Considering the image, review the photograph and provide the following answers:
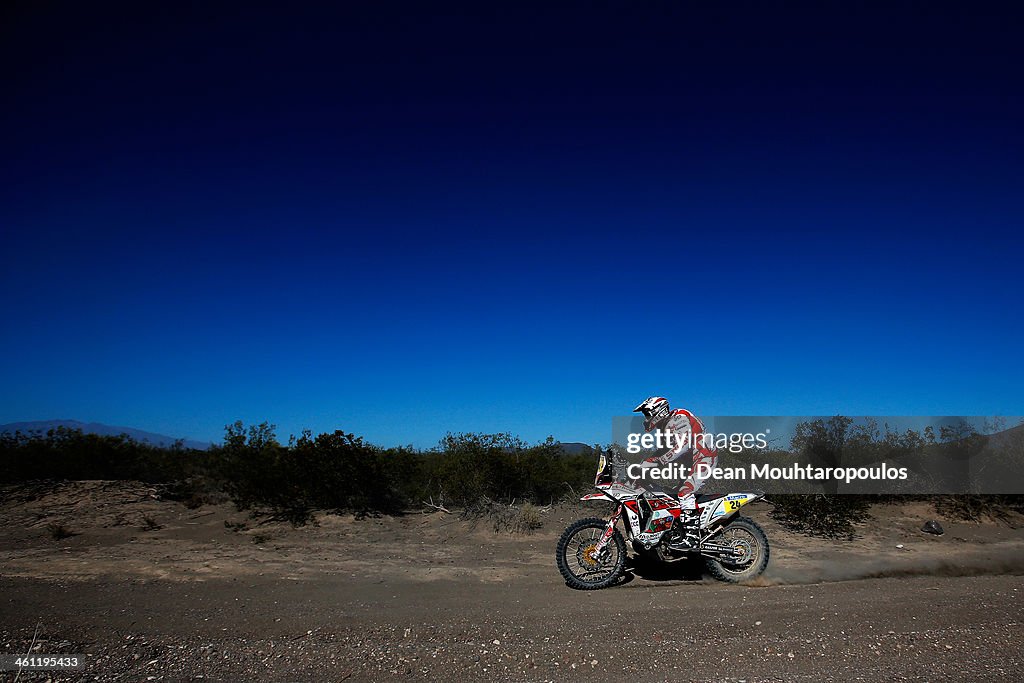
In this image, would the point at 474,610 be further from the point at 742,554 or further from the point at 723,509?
the point at 742,554

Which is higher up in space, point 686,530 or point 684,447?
point 684,447

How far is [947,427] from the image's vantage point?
41.2 ft

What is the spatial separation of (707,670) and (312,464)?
8928mm

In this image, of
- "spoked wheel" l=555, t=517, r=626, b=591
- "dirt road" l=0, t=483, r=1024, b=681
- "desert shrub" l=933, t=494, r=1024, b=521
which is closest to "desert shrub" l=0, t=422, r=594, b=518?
"dirt road" l=0, t=483, r=1024, b=681

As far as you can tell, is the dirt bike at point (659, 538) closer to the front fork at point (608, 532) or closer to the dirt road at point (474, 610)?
the front fork at point (608, 532)

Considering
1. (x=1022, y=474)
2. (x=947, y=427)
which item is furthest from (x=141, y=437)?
(x=1022, y=474)

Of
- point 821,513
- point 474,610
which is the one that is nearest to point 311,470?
point 474,610

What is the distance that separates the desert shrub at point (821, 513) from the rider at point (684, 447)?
4.25 m

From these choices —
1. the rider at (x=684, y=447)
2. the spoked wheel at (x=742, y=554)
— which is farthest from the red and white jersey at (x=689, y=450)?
the spoked wheel at (x=742, y=554)

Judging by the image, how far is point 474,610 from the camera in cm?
614

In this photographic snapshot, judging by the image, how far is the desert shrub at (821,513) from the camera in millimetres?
10445

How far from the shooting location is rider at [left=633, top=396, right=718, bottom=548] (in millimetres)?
7484

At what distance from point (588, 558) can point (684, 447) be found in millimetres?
1912

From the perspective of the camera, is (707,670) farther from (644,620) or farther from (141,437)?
(141,437)
